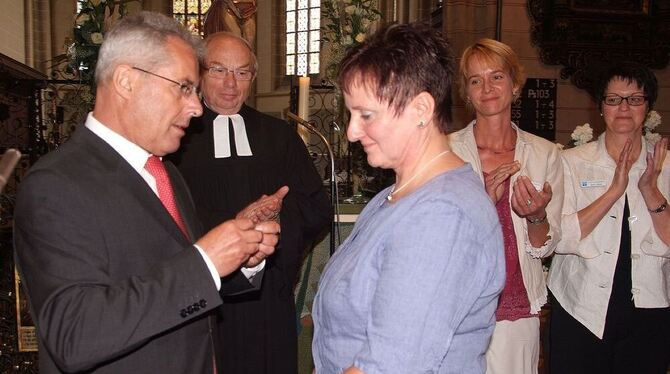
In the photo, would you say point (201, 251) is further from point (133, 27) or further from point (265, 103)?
point (265, 103)

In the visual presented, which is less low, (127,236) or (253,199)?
(127,236)

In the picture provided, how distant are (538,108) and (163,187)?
6.67 m

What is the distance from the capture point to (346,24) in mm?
4656

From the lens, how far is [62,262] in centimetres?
141

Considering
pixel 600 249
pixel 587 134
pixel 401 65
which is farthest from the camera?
pixel 587 134

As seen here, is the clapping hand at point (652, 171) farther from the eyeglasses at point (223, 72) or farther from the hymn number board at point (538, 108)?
the hymn number board at point (538, 108)

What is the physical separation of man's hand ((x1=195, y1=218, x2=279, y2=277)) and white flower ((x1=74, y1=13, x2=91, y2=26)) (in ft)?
8.80

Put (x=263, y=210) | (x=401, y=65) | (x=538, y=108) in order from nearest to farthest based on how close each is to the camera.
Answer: (x=401, y=65)
(x=263, y=210)
(x=538, y=108)

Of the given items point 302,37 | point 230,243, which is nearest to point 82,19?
point 230,243

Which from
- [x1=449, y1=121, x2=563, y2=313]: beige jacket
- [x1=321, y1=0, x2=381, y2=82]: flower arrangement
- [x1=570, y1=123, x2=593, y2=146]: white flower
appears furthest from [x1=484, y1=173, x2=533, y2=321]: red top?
[x1=321, y1=0, x2=381, y2=82]: flower arrangement

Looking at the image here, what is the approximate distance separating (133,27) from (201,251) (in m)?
0.65

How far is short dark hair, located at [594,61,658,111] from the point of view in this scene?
2.73 m

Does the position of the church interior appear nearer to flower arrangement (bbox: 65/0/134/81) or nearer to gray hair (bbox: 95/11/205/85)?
flower arrangement (bbox: 65/0/134/81)

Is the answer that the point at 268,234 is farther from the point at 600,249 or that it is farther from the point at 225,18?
the point at 225,18
